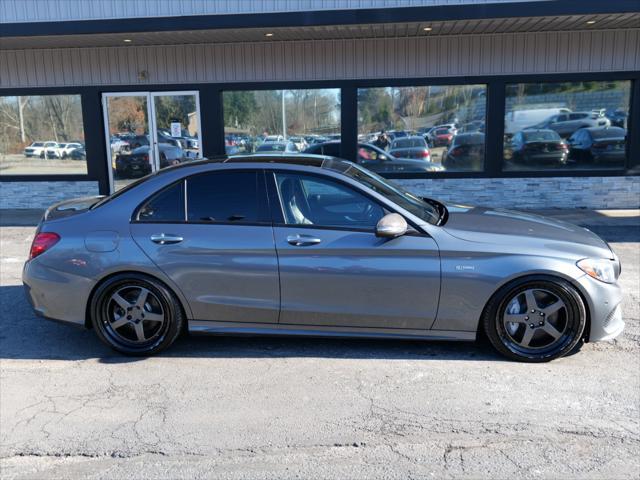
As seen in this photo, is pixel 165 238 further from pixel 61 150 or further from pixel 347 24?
pixel 61 150

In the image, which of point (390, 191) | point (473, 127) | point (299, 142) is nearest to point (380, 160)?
point (299, 142)

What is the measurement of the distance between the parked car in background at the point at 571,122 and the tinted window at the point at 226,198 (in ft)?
27.1

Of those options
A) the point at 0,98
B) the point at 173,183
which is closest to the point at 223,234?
the point at 173,183

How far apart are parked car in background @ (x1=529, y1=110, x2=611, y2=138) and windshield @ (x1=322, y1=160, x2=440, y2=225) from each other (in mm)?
7075

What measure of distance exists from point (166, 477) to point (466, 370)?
2268 mm

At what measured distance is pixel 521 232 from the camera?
4.41 meters

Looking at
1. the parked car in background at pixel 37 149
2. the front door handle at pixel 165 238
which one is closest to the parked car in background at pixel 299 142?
the parked car in background at pixel 37 149

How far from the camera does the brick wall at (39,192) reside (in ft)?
39.1

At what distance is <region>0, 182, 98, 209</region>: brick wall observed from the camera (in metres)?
11.9

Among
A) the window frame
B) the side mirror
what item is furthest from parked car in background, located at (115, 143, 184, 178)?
the side mirror

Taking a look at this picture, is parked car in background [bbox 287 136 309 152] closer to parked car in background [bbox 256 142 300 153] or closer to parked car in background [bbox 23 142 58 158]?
parked car in background [bbox 256 142 300 153]

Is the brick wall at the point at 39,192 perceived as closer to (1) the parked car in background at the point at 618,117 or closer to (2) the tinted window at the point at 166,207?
(2) the tinted window at the point at 166,207

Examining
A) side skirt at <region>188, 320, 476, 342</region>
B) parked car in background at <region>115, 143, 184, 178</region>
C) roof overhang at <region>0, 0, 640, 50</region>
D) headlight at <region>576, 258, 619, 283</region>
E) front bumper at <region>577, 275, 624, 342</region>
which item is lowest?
side skirt at <region>188, 320, 476, 342</region>

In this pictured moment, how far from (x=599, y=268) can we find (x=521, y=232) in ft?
2.01
